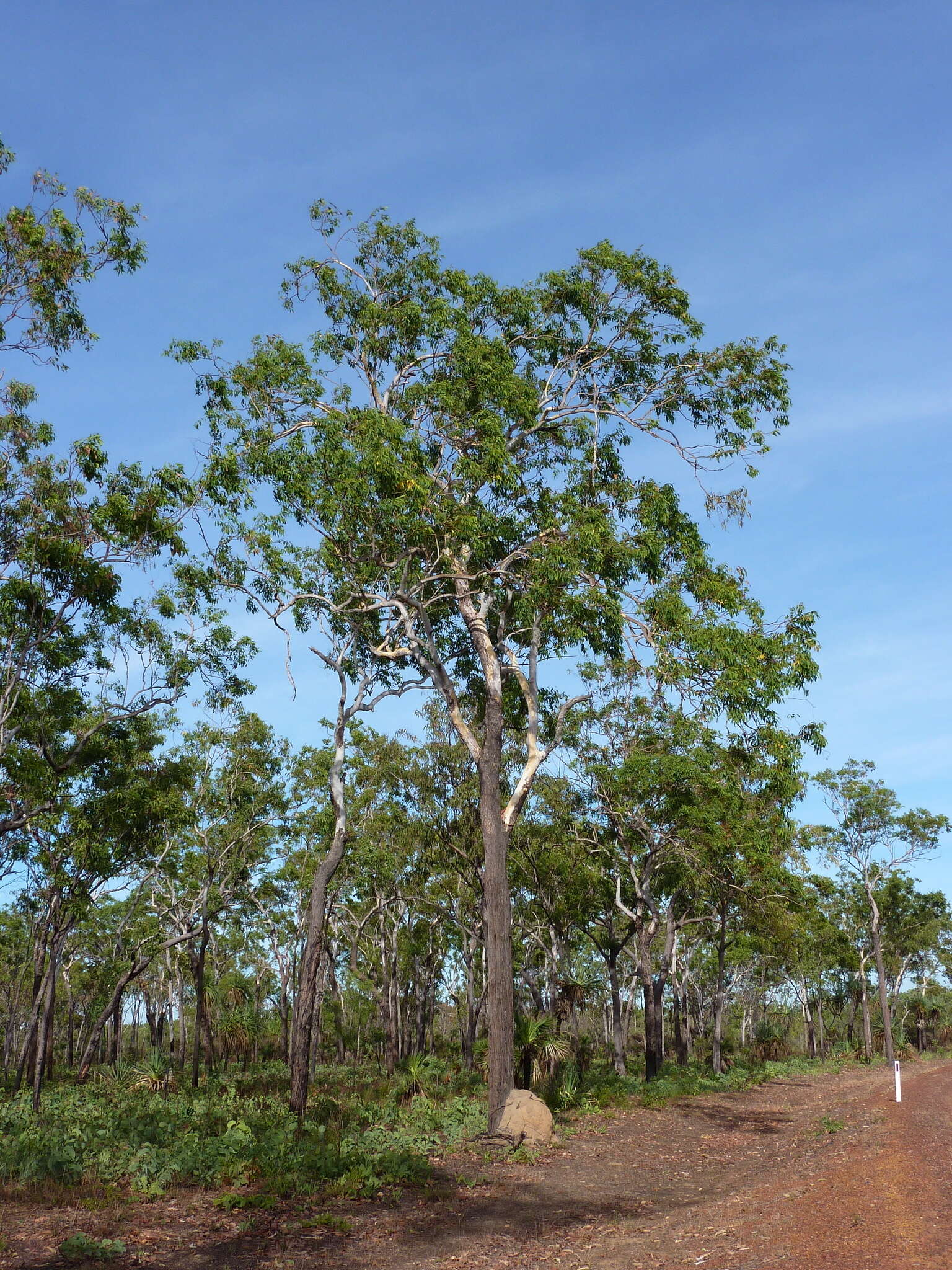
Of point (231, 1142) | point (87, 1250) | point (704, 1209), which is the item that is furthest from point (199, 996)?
point (87, 1250)

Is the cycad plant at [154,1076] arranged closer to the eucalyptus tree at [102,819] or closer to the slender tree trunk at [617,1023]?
the eucalyptus tree at [102,819]

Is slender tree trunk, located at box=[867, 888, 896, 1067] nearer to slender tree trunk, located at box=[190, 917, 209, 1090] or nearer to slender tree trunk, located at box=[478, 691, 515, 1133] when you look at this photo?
slender tree trunk, located at box=[190, 917, 209, 1090]

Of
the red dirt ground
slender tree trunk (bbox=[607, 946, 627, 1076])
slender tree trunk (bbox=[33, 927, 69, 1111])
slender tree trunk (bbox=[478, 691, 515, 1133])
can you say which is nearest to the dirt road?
the red dirt ground

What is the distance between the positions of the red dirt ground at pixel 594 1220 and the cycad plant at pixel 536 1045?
Answer: 252cm

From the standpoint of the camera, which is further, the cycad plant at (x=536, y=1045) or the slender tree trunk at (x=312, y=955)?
the cycad plant at (x=536, y=1045)

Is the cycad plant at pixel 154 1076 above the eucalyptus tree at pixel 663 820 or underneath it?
underneath

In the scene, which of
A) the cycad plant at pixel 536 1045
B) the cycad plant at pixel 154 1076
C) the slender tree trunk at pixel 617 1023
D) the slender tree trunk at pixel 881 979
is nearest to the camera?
the cycad plant at pixel 536 1045

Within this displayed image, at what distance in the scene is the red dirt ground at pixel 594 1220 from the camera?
8727 mm

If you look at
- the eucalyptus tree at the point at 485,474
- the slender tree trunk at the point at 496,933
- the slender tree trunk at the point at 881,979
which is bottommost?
the slender tree trunk at the point at 881,979

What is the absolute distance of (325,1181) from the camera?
12.1 m

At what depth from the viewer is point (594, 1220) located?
11.3 m

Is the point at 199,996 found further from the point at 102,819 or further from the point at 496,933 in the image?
the point at 496,933

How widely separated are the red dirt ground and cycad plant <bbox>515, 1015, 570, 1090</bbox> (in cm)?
252

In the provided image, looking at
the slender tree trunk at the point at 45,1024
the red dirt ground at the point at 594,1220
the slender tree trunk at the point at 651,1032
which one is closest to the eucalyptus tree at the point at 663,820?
the slender tree trunk at the point at 651,1032
